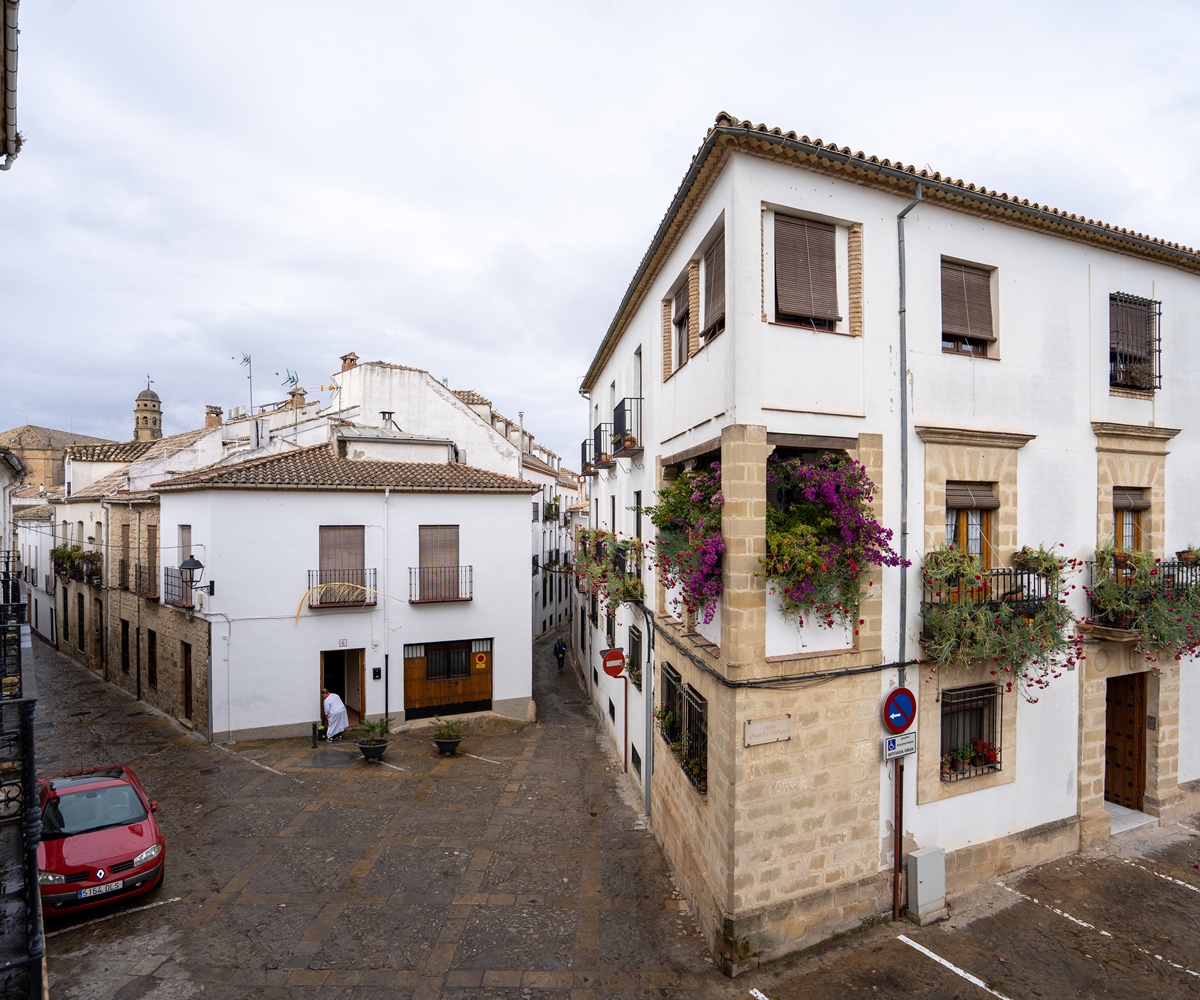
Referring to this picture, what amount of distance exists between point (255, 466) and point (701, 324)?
1309 cm

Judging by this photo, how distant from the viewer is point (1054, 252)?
9562 millimetres

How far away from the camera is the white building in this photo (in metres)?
7.60

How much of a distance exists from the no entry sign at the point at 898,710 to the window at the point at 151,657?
20471mm

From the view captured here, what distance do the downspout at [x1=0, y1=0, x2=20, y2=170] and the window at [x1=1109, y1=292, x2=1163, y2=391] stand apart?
1402cm

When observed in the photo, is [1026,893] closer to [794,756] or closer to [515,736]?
[794,756]

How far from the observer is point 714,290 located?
848cm

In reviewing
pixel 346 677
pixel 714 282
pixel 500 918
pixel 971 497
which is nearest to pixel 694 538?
pixel 714 282

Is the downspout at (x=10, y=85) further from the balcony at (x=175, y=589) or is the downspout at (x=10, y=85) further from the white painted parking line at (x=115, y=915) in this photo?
the balcony at (x=175, y=589)

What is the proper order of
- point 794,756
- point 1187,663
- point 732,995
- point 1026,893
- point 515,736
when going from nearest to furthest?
point 732,995 → point 794,756 → point 1026,893 → point 1187,663 → point 515,736

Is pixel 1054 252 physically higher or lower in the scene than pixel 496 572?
higher

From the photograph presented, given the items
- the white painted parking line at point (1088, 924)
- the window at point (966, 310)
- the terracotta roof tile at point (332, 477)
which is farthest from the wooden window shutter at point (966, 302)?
the terracotta roof tile at point (332, 477)

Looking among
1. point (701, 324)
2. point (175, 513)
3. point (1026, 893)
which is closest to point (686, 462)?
point (701, 324)

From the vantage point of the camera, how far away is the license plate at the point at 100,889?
830 cm

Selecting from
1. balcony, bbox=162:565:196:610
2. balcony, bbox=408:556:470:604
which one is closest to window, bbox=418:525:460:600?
balcony, bbox=408:556:470:604
